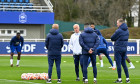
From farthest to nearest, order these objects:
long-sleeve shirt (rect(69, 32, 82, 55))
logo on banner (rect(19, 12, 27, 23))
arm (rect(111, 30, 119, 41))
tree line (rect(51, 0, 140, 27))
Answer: tree line (rect(51, 0, 140, 27))
logo on banner (rect(19, 12, 27, 23))
long-sleeve shirt (rect(69, 32, 82, 55))
arm (rect(111, 30, 119, 41))

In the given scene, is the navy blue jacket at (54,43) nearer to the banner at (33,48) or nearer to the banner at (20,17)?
the banner at (33,48)

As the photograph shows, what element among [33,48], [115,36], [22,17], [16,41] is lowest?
[33,48]

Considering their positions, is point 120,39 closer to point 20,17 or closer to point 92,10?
point 20,17

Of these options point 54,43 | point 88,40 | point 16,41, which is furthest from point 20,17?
point 88,40

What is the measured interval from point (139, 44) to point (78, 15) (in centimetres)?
4220

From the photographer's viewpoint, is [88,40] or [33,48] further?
[33,48]

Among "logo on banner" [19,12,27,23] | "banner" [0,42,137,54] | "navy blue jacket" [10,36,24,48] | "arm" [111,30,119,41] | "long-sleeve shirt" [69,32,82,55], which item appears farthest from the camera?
"logo on banner" [19,12,27,23]

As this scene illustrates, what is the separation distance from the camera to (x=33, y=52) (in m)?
39.6

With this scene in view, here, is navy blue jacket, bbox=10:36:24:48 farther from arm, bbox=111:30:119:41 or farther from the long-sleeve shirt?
arm, bbox=111:30:119:41

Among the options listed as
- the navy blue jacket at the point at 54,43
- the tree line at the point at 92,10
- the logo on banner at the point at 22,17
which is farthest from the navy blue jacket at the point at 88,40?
the tree line at the point at 92,10

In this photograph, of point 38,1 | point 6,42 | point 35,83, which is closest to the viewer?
point 35,83

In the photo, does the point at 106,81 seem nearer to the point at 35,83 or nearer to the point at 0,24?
the point at 35,83

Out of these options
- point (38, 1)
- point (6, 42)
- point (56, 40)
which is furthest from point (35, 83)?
point (38, 1)

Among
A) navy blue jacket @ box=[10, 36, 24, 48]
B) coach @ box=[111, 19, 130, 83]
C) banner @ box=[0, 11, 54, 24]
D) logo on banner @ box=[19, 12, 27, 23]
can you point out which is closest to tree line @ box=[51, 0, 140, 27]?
banner @ box=[0, 11, 54, 24]
